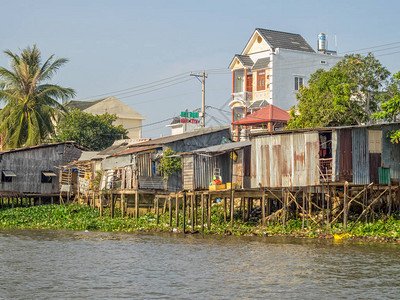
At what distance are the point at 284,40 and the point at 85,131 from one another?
1969cm

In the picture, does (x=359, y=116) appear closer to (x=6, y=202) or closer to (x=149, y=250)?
(x=149, y=250)

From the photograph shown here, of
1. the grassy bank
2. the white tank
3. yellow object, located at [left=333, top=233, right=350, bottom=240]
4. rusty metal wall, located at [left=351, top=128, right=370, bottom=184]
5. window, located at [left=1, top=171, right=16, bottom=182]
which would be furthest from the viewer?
the white tank

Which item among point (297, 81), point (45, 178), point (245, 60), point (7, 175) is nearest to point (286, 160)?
point (7, 175)

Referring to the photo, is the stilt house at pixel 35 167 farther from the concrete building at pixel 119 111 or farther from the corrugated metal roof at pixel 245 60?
the concrete building at pixel 119 111

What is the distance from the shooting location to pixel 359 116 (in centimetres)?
3816

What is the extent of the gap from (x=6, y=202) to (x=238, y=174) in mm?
22932

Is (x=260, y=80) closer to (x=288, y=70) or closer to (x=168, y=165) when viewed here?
(x=288, y=70)

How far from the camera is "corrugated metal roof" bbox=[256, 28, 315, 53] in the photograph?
55.5 m

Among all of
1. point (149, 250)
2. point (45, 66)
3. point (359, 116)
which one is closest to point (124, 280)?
point (149, 250)

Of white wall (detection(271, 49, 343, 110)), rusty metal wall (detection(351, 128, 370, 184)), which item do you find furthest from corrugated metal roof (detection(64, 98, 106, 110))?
rusty metal wall (detection(351, 128, 370, 184))

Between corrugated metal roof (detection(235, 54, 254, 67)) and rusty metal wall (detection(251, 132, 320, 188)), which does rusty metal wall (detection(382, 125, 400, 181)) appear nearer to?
rusty metal wall (detection(251, 132, 320, 188))

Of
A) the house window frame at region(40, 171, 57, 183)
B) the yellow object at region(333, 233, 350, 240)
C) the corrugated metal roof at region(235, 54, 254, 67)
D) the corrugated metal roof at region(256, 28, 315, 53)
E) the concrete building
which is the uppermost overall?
the corrugated metal roof at region(256, 28, 315, 53)

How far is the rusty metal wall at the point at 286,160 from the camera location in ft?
101

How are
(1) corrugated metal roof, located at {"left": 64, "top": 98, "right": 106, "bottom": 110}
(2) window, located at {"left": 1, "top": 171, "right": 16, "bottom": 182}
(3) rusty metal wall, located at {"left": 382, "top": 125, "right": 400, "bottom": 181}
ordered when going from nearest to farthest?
(3) rusty metal wall, located at {"left": 382, "top": 125, "right": 400, "bottom": 181} < (2) window, located at {"left": 1, "top": 171, "right": 16, "bottom": 182} < (1) corrugated metal roof, located at {"left": 64, "top": 98, "right": 106, "bottom": 110}
